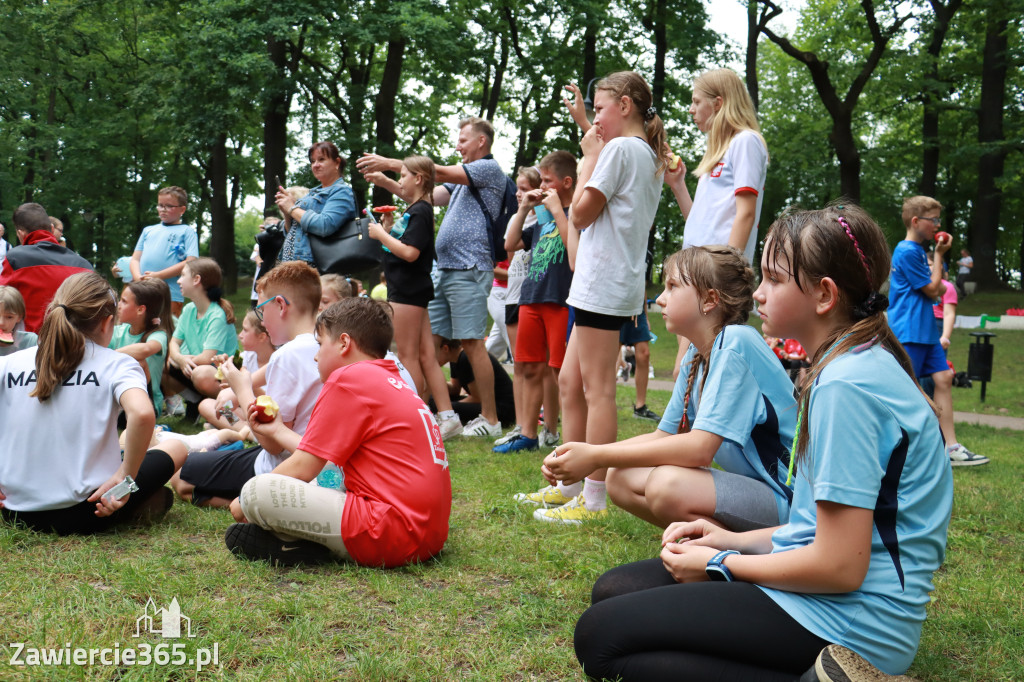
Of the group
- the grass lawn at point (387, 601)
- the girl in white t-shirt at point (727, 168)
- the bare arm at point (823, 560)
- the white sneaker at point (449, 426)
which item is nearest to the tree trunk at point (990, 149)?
the white sneaker at point (449, 426)

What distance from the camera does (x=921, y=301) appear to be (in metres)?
6.46

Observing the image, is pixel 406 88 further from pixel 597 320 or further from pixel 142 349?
pixel 597 320

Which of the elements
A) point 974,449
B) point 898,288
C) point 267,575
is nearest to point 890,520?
point 267,575

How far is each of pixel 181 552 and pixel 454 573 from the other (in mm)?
1188

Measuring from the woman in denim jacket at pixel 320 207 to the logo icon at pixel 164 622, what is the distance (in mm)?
3887

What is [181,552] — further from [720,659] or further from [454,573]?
[720,659]

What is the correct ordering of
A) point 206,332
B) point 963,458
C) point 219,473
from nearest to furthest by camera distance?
point 219,473, point 963,458, point 206,332

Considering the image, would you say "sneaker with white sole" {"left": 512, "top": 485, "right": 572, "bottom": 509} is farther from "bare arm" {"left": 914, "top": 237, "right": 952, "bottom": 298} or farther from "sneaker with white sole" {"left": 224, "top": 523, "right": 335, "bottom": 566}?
"bare arm" {"left": 914, "top": 237, "right": 952, "bottom": 298}

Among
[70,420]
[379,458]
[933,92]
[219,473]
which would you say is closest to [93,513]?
[70,420]

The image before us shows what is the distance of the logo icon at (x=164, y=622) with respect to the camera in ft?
8.66

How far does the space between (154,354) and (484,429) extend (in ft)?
8.33

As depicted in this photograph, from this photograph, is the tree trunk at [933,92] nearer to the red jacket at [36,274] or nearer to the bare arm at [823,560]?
the red jacket at [36,274]

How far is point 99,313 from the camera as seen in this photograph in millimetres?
3689

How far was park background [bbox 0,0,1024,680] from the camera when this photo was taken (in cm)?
275
